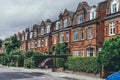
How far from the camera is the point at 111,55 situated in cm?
2527

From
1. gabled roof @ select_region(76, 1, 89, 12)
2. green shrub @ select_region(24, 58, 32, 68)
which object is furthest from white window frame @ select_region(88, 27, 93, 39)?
green shrub @ select_region(24, 58, 32, 68)

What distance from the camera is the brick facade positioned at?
42.2 meters

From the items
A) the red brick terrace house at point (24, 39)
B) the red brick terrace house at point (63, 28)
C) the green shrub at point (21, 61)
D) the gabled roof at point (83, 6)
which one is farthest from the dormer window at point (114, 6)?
the red brick terrace house at point (24, 39)

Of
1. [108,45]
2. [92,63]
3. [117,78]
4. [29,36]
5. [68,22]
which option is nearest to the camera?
[117,78]

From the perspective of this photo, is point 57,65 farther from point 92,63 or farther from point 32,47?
point 32,47

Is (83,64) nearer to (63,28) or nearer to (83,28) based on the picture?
(83,28)

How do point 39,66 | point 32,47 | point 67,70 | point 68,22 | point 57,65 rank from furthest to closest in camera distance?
point 32,47 → point 68,22 → point 39,66 → point 57,65 → point 67,70

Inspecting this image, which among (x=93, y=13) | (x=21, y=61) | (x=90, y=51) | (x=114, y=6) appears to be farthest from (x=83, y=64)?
(x=21, y=61)

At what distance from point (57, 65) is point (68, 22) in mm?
15878

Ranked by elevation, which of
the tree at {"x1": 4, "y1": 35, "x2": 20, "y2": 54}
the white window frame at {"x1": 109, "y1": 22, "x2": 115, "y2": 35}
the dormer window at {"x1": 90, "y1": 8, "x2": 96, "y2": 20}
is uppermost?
the dormer window at {"x1": 90, "y1": 8, "x2": 96, "y2": 20}

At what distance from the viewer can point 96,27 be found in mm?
44125

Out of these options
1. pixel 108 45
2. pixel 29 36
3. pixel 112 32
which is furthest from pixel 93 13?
pixel 29 36

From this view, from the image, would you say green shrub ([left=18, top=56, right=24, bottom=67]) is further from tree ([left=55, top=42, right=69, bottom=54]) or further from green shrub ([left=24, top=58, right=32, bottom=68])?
tree ([left=55, top=42, right=69, bottom=54])

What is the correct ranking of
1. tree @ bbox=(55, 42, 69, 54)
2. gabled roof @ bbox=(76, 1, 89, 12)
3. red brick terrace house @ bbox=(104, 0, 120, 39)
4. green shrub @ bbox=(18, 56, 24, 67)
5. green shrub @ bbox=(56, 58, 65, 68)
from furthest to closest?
1. green shrub @ bbox=(18, 56, 24, 67)
2. tree @ bbox=(55, 42, 69, 54)
3. gabled roof @ bbox=(76, 1, 89, 12)
4. red brick terrace house @ bbox=(104, 0, 120, 39)
5. green shrub @ bbox=(56, 58, 65, 68)
